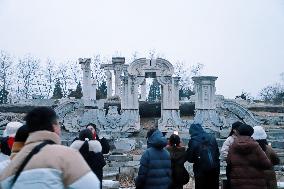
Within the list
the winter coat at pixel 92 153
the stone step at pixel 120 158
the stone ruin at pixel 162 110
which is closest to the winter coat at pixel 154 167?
the winter coat at pixel 92 153

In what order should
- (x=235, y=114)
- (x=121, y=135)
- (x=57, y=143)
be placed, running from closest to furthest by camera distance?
(x=57, y=143), (x=121, y=135), (x=235, y=114)

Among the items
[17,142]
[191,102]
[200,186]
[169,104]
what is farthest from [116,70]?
[17,142]

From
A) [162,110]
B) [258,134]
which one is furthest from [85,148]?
[162,110]

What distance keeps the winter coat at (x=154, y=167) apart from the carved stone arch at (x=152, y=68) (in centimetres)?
1679

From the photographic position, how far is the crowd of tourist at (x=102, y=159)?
9.76 ft

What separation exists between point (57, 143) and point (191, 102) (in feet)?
83.1

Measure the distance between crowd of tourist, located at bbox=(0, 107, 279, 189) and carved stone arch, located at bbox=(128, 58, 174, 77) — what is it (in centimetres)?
1550

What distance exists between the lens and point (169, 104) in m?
23.2

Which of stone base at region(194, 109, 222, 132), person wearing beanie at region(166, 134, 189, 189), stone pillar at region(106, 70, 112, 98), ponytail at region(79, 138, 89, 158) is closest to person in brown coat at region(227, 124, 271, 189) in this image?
person wearing beanie at region(166, 134, 189, 189)

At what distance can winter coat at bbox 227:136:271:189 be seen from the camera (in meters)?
5.82

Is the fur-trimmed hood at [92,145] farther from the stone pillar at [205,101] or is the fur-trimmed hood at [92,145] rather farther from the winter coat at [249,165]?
the stone pillar at [205,101]

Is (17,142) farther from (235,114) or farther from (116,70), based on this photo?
(116,70)

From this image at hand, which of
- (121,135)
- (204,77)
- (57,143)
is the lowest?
(121,135)

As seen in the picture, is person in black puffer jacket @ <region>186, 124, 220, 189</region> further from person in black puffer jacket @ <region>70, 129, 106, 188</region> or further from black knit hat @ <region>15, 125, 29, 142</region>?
black knit hat @ <region>15, 125, 29, 142</region>
